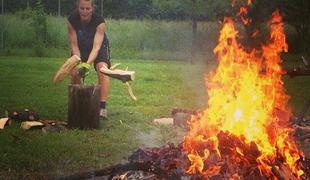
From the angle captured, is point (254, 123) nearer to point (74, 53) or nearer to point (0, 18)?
point (74, 53)

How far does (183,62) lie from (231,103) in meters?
11.4

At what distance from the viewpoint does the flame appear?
5.20 m

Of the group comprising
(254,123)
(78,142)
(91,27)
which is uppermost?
(91,27)

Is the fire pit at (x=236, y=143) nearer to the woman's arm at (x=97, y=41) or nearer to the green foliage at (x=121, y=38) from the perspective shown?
the woman's arm at (x=97, y=41)

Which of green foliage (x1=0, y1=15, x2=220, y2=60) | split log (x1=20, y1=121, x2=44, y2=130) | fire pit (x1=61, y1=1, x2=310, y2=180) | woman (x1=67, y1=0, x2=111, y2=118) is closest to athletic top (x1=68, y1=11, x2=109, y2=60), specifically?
woman (x1=67, y1=0, x2=111, y2=118)

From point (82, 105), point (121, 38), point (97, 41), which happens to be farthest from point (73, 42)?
point (121, 38)

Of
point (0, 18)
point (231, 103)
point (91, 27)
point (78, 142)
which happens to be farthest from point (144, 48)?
point (231, 103)

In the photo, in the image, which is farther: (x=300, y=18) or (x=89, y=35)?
(x=300, y=18)

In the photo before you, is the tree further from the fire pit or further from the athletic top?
the fire pit

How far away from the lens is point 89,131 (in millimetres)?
8172

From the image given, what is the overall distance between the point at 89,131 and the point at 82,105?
0.44m

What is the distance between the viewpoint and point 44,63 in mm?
13633

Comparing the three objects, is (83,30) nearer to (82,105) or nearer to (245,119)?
(82,105)

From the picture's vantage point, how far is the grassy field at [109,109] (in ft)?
21.6
